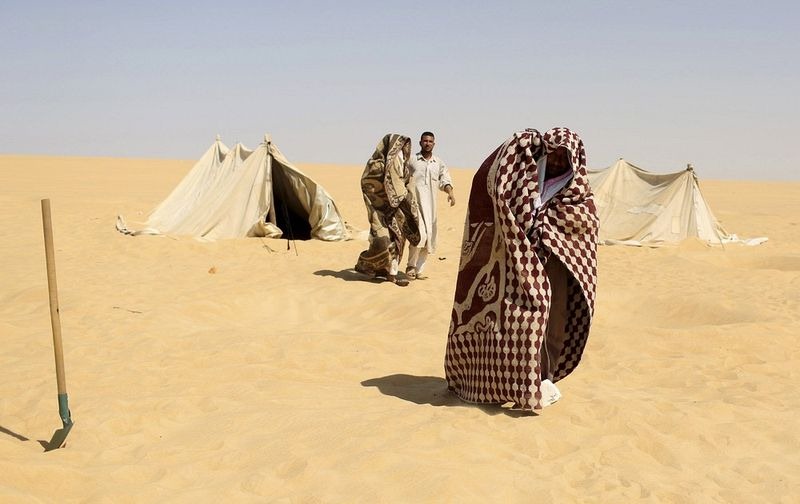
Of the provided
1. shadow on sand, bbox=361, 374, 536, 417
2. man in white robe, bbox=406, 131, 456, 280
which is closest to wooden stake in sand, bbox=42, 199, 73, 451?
shadow on sand, bbox=361, 374, 536, 417

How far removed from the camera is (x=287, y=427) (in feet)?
13.9

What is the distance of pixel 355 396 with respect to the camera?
4953 mm

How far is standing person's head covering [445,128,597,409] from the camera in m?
4.23

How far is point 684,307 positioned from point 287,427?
5179 millimetres

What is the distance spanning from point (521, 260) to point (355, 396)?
1.46m

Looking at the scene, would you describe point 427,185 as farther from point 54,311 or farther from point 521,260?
point 54,311

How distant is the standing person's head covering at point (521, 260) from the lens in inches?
167

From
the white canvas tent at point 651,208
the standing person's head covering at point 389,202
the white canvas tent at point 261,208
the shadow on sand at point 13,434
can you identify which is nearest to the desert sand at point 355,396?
the shadow on sand at point 13,434

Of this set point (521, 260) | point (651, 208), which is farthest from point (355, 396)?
point (651, 208)

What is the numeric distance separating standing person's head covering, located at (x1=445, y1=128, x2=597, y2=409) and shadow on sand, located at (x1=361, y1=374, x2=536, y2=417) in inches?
3.5

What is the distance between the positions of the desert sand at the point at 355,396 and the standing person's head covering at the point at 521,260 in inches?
11.7

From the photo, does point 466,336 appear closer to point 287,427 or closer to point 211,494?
point 287,427

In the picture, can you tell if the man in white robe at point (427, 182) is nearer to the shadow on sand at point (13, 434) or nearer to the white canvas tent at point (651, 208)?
the shadow on sand at point (13, 434)

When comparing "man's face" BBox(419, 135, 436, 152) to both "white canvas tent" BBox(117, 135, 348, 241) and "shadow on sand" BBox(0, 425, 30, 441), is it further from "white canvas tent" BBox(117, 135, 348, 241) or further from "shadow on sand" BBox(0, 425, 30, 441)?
"shadow on sand" BBox(0, 425, 30, 441)
